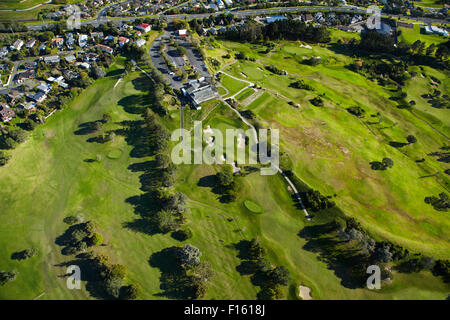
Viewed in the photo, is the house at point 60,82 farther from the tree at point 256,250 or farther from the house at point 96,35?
the tree at point 256,250

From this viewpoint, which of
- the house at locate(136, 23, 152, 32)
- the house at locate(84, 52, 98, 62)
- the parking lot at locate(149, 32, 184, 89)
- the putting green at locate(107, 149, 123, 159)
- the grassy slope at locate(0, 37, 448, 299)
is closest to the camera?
the grassy slope at locate(0, 37, 448, 299)

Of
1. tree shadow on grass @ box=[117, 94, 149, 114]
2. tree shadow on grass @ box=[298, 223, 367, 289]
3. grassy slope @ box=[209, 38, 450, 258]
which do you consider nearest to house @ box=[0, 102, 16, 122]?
tree shadow on grass @ box=[117, 94, 149, 114]

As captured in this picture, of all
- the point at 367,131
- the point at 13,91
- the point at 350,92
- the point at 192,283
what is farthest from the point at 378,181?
the point at 13,91

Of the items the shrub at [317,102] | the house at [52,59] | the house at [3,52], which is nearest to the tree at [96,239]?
the shrub at [317,102]

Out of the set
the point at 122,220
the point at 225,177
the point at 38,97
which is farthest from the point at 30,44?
the point at 225,177

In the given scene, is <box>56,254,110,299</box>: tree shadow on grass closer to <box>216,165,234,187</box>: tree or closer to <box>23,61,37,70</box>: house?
<box>216,165,234,187</box>: tree

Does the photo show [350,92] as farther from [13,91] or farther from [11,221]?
[13,91]
